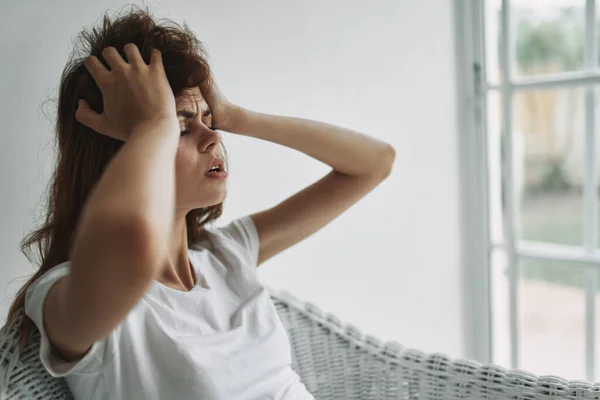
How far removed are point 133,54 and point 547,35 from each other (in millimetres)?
2223

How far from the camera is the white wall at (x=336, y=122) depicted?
1280 millimetres

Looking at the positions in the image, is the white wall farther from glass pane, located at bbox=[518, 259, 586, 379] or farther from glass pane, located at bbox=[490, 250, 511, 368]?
glass pane, located at bbox=[518, 259, 586, 379]

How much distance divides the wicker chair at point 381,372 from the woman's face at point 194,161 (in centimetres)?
41

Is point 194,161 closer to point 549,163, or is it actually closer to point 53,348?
point 53,348

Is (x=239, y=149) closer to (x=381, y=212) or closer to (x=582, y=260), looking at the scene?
(x=381, y=212)

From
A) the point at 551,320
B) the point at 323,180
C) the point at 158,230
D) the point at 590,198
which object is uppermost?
the point at 158,230

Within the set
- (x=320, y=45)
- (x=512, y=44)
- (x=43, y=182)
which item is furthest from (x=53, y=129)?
(x=512, y=44)

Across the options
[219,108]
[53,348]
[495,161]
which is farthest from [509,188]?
[53,348]

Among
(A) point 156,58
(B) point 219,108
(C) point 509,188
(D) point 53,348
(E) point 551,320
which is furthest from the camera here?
(E) point 551,320

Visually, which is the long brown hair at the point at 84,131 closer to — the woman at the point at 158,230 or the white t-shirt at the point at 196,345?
the woman at the point at 158,230

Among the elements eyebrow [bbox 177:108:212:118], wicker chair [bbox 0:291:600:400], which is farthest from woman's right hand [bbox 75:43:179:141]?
wicker chair [bbox 0:291:600:400]

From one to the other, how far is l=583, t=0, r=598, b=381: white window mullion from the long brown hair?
1.18 m

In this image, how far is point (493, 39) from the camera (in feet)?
6.91

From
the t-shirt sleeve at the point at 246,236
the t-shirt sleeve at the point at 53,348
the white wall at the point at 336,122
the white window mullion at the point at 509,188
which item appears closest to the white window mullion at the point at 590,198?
the white window mullion at the point at 509,188
